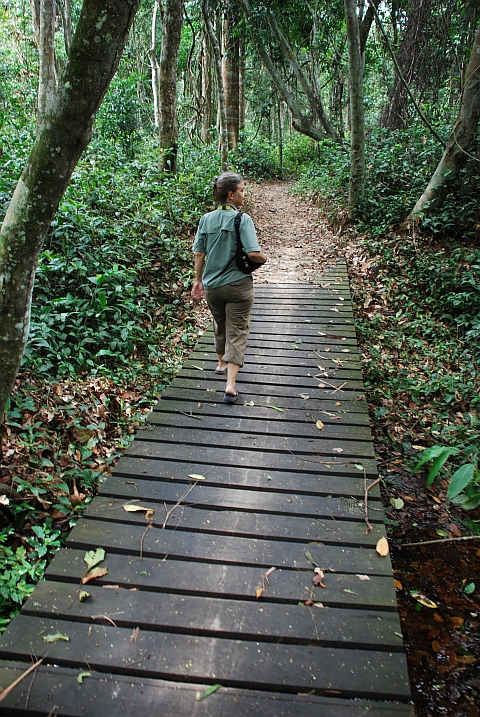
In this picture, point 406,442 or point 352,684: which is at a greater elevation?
point 352,684

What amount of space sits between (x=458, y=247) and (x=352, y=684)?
27.4 ft

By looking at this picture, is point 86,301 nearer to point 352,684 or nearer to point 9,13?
point 352,684

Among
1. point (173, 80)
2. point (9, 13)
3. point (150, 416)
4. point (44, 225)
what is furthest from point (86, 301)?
point (9, 13)

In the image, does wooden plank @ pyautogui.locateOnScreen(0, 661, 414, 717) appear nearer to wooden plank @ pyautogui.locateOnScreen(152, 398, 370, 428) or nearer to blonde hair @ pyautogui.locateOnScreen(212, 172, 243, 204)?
wooden plank @ pyautogui.locateOnScreen(152, 398, 370, 428)

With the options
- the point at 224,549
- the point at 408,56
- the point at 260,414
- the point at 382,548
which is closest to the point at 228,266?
the point at 260,414

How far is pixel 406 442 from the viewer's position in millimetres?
5414

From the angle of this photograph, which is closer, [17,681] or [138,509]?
[17,681]

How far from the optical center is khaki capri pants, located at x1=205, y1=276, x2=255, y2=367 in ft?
14.3

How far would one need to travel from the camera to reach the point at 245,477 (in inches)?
140

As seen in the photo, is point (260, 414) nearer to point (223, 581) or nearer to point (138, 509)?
point (138, 509)

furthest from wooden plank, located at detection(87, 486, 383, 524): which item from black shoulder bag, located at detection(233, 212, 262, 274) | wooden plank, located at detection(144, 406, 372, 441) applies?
black shoulder bag, located at detection(233, 212, 262, 274)

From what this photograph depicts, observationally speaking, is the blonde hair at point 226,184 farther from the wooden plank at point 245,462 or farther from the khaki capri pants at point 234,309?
the wooden plank at point 245,462

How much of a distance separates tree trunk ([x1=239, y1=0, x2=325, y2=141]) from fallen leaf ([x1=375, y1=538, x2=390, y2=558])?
15552 mm

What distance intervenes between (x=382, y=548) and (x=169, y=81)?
35.3 ft
